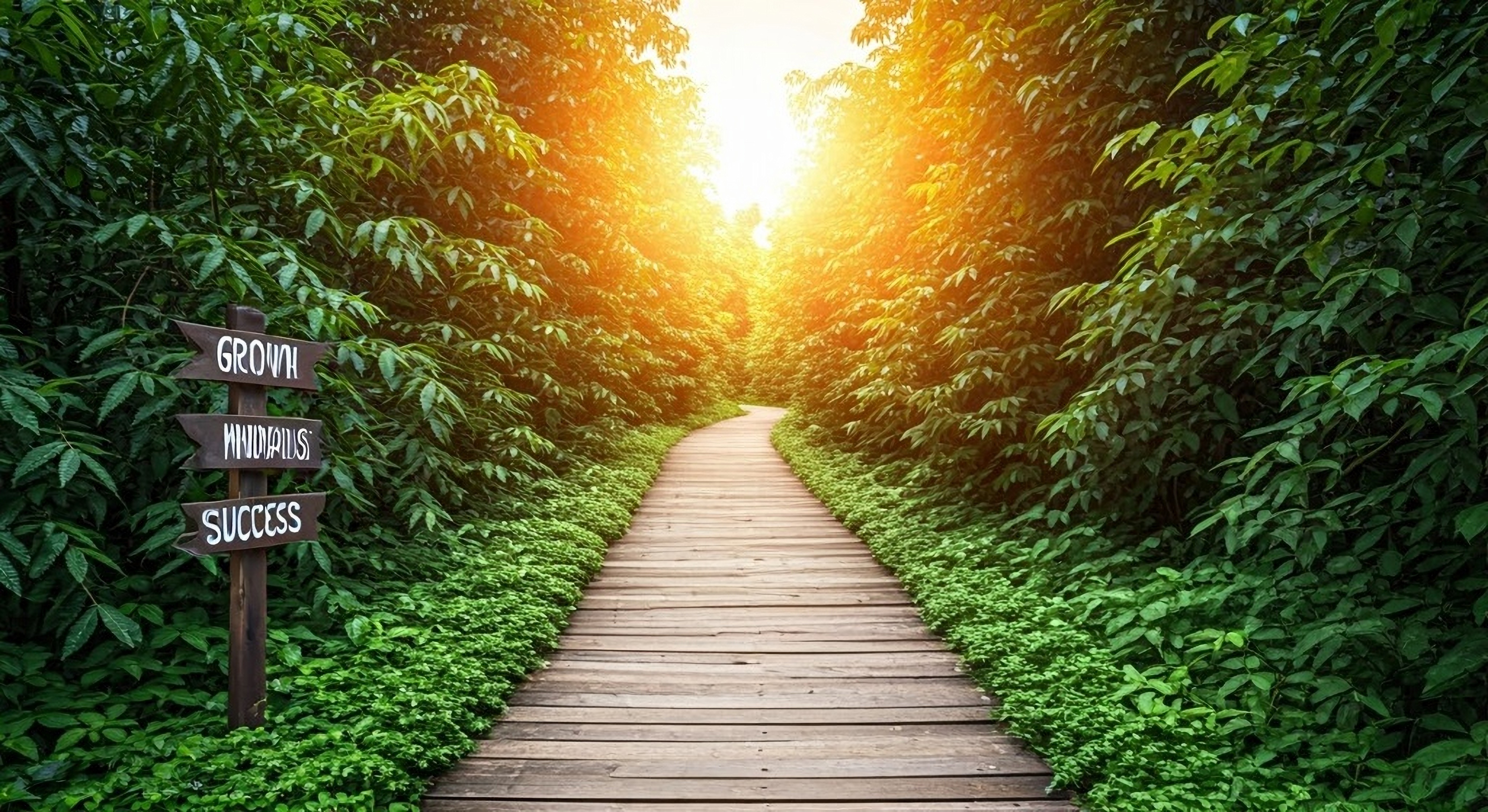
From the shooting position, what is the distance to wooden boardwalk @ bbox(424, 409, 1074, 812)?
2873 mm

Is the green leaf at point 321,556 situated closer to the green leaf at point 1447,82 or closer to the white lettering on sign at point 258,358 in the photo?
the white lettering on sign at point 258,358

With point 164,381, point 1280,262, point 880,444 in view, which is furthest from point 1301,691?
point 880,444

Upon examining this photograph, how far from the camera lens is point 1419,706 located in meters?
2.77

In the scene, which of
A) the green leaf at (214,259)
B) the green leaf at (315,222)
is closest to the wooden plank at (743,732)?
the green leaf at (214,259)

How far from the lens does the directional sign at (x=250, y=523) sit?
8.46ft

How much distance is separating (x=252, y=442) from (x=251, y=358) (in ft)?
1.13

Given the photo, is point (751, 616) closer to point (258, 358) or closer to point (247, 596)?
point (247, 596)

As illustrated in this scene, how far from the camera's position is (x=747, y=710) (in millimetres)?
3576

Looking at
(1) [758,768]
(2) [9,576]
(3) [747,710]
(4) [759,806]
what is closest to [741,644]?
(3) [747,710]

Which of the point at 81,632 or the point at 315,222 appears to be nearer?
the point at 81,632

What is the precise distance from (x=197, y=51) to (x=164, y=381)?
1415mm

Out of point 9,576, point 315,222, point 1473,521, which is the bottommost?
point 1473,521

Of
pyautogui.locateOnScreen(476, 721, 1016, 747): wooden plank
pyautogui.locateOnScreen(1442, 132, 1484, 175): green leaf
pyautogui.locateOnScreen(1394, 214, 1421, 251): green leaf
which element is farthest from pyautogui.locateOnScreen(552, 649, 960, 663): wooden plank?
pyautogui.locateOnScreen(1442, 132, 1484, 175): green leaf

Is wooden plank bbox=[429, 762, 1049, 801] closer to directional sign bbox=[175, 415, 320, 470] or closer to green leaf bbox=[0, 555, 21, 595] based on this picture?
directional sign bbox=[175, 415, 320, 470]
